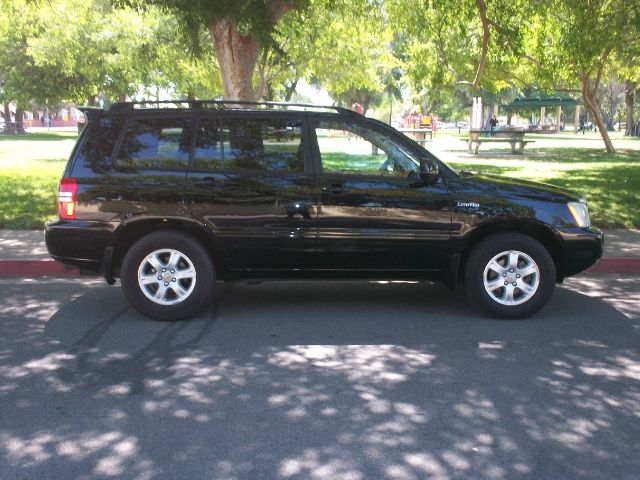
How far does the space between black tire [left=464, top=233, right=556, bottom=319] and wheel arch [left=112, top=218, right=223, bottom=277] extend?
2.26m

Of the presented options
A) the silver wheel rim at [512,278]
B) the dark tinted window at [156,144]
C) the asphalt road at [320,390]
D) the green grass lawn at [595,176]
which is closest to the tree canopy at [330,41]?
the green grass lawn at [595,176]

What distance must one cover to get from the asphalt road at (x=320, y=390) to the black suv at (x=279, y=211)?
437 mm

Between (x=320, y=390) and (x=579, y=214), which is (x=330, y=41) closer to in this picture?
(x=579, y=214)

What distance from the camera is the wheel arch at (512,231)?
6180 millimetres

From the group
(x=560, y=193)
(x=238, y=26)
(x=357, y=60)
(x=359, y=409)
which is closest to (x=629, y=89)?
(x=357, y=60)

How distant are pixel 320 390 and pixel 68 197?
2.95m

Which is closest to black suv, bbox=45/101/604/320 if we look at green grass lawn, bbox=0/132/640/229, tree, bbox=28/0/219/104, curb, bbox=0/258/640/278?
curb, bbox=0/258/640/278

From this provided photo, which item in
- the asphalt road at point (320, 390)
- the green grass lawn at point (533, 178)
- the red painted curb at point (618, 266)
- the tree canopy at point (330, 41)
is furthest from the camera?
the tree canopy at point (330, 41)

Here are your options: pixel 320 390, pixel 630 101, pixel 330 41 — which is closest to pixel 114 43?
pixel 330 41

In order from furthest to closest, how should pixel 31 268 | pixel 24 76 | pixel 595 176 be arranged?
pixel 24 76
pixel 595 176
pixel 31 268

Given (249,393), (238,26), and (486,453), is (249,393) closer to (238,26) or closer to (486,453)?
(486,453)

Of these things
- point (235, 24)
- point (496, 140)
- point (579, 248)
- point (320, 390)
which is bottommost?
point (320, 390)

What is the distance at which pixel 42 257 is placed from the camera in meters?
8.31

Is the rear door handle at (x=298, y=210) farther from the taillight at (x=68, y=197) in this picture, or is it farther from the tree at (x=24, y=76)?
the tree at (x=24, y=76)
